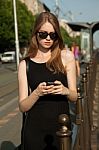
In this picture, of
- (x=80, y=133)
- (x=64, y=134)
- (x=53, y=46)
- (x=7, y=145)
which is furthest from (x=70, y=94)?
(x=7, y=145)

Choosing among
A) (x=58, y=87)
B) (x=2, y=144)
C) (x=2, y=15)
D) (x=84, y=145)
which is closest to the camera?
(x=58, y=87)

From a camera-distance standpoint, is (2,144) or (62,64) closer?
(62,64)

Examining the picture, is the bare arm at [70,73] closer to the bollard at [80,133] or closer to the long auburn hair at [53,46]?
the long auburn hair at [53,46]

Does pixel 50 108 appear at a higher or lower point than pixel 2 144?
higher

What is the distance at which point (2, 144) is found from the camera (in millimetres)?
8766

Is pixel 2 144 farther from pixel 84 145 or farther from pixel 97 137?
pixel 84 145

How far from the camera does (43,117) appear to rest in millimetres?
3979

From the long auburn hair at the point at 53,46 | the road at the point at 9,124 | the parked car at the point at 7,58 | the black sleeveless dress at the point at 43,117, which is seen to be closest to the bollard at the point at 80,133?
the black sleeveless dress at the point at 43,117

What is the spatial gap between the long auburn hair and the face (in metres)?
0.03

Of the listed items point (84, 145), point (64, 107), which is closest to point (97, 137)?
point (84, 145)

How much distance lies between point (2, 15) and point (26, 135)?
6920cm

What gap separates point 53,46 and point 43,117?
582 mm

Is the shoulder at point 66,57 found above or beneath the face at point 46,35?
beneath

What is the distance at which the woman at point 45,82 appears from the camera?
3.97m
